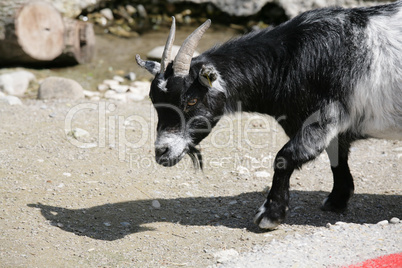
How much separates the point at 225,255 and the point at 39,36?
6055mm

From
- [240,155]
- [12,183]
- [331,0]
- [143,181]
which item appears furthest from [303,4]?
[12,183]

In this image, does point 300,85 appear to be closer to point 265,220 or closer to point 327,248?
point 265,220

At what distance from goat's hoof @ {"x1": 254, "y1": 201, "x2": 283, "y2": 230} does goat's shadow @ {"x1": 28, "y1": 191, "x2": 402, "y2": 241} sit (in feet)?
0.35

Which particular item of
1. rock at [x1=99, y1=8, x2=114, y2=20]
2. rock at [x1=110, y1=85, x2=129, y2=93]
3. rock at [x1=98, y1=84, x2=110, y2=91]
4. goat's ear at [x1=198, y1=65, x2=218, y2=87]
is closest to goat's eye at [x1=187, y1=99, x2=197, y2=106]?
goat's ear at [x1=198, y1=65, x2=218, y2=87]

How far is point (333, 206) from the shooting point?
201 inches

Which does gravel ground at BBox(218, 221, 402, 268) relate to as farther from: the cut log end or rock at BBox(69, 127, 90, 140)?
the cut log end

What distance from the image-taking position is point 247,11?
35.4ft

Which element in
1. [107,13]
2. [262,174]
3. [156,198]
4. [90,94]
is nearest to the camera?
[156,198]

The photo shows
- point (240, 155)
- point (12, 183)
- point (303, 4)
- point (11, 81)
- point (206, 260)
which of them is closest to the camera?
point (206, 260)

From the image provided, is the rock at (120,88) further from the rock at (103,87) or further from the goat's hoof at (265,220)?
the goat's hoof at (265,220)

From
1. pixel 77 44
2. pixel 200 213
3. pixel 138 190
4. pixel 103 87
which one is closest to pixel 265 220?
pixel 200 213

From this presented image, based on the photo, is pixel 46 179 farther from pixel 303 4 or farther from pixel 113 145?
pixel 303 4

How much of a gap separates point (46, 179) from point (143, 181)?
3.08 feet

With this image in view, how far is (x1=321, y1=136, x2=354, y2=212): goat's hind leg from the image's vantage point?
508 cm
